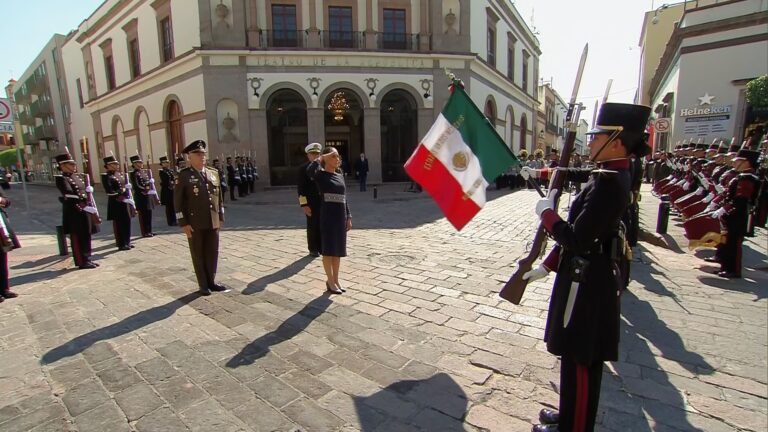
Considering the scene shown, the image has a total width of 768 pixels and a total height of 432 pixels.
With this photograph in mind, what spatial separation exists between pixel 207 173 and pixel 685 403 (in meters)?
5.91

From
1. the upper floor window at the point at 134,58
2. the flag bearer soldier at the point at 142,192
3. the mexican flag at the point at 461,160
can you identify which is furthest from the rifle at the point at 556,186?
the upper floor window at the point at 134,58

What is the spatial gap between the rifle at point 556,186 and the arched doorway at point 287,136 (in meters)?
19.7

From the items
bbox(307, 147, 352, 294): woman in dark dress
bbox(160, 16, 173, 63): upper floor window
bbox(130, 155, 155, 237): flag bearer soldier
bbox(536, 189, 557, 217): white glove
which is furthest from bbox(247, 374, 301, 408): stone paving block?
bbox(160, 16, 173, 63): upper floor window

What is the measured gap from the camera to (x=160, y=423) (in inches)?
107

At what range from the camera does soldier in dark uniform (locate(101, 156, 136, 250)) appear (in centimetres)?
804

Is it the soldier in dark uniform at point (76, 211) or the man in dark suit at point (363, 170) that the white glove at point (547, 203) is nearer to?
the soldier in dark uniform at point (76, 211)

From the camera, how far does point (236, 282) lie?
5918 millimetres

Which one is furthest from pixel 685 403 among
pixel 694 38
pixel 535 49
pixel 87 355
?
pixel 535 49

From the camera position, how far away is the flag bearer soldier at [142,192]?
9.51 meters

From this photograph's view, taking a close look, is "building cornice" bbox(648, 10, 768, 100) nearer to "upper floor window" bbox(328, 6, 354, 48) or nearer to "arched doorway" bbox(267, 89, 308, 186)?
"upper floor window" bbox(328, 6, 354, 48)

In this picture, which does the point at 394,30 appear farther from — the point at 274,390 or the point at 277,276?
the point at 274,390

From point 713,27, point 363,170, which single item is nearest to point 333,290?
point 363,170

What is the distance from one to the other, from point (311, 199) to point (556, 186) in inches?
199

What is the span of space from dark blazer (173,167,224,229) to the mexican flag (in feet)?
10.9
